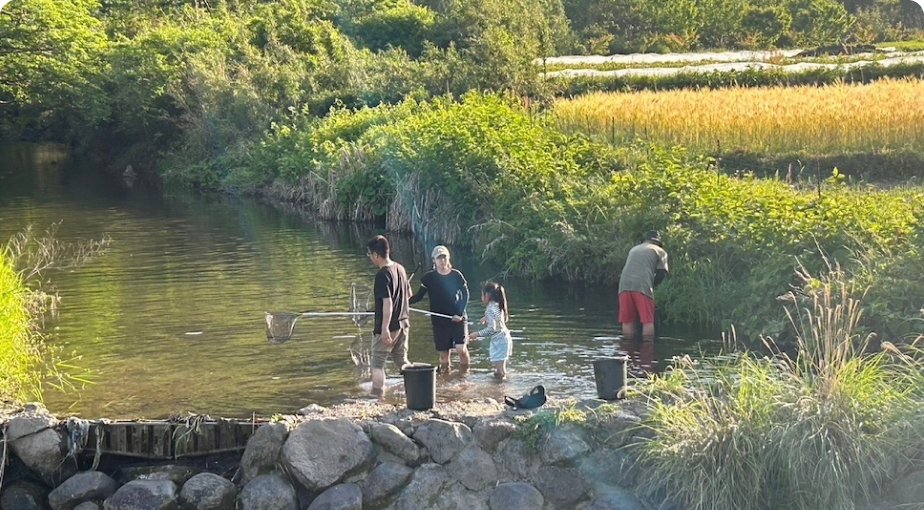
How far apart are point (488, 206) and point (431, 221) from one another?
229cm

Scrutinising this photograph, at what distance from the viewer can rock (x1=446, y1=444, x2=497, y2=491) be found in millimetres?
9664

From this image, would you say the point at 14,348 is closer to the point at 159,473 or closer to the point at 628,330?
the point at 159,473

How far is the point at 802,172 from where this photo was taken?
23.9 meters

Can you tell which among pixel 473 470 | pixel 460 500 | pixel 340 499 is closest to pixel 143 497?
pixel 340 499

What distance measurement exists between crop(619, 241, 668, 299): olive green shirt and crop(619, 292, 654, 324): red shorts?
0.08m

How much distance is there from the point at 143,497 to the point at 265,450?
42.3 inches

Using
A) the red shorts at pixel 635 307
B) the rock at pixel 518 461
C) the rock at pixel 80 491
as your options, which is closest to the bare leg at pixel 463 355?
the red shorts at pixel 635 307

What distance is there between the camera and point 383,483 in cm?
966

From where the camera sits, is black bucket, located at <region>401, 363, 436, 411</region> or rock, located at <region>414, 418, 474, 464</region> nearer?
rock, located at <region>414, 418, 474, 464</region>

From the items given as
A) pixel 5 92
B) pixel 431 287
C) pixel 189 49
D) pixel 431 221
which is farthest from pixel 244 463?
pixel 5 92

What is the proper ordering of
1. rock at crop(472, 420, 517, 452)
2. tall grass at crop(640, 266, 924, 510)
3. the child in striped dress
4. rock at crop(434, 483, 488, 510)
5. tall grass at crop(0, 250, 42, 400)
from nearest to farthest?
1. tall grass at crop(640, 266, 924, 510)
2. rock at crop(434, 483, 488, 510)
3. rock at crop(472, 420, 517, 452)
4. tall grass at crop(0, 250, 42, 400)
5. the child in striped dress

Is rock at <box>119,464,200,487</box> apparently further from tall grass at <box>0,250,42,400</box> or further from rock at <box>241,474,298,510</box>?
tall grass at <box>0,250,42,400</box>

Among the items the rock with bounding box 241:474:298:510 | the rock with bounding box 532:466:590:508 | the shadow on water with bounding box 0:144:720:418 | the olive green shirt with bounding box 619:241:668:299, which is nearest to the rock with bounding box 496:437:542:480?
the rock with bounding box 532:466:590:508

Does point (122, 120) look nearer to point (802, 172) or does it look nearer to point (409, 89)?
point (409, 89)
